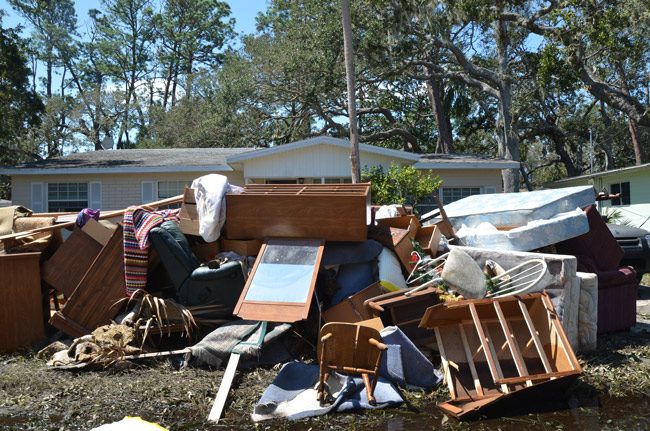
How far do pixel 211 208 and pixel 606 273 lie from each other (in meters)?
5.00

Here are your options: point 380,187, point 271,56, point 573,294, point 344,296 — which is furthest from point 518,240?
point 271,56

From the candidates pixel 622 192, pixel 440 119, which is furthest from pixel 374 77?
pixel 622 192

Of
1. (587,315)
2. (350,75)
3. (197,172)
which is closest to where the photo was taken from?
(587,315)

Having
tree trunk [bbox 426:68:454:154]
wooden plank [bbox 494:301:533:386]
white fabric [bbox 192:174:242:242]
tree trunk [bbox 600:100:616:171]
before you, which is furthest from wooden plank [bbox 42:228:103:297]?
tree trunk [bbox 600:100:616:171]

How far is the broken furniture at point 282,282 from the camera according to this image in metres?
6.35

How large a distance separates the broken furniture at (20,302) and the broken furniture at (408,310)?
13.6 feet

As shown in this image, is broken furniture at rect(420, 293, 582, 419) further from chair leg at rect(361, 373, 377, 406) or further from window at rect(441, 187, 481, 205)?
window at rect(441, 187, 481, 205)

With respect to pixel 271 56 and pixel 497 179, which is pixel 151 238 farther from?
pixel 271 56

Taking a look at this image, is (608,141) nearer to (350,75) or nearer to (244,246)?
(350,75)

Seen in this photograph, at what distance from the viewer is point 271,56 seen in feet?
73.5

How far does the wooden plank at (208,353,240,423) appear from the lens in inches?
201

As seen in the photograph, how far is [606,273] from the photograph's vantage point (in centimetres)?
736

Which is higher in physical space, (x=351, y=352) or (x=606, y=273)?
(x=606, y=273)

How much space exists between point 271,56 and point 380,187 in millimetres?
10301
